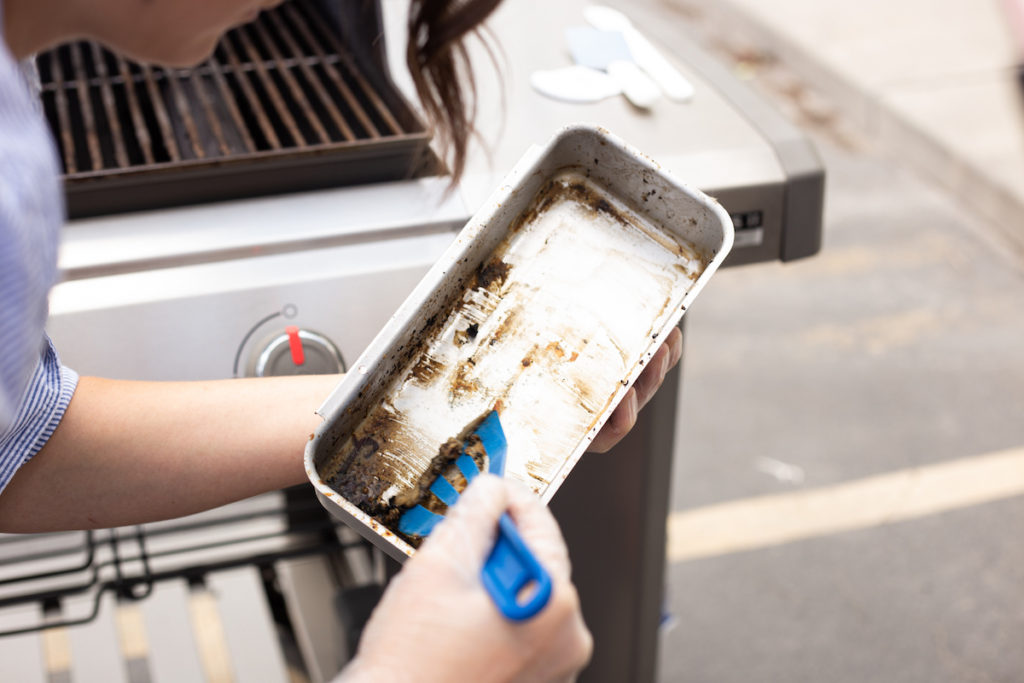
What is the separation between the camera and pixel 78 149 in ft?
2.85

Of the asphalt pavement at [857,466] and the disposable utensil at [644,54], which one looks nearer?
the disposable utensil at [644,54]

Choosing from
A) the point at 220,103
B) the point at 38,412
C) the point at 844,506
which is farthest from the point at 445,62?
the point at 844,506

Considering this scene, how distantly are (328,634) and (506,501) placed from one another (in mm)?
855

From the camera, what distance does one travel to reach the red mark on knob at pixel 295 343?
73 cm

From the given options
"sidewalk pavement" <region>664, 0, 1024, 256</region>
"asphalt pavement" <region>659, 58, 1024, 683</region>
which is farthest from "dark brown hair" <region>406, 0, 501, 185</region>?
"sidewalk pavement" <region>664, 0, 1024, 256</region>

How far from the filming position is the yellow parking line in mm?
1749

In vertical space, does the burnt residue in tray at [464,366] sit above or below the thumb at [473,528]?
below

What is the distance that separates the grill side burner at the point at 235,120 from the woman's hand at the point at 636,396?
268 millimetres

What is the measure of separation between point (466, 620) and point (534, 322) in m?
0.27

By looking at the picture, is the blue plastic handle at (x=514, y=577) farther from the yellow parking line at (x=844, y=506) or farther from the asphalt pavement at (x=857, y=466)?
the yellow parking line at (x=844, y=506)

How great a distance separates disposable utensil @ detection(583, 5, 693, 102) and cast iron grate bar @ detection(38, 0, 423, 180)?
10.3 inches

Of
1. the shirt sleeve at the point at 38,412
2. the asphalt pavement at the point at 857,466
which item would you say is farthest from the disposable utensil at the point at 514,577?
the asphalt pavement at the point at 857,466

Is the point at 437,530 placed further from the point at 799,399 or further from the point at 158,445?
the point at 799,399

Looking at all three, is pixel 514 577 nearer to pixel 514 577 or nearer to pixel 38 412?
pixel 514 577
